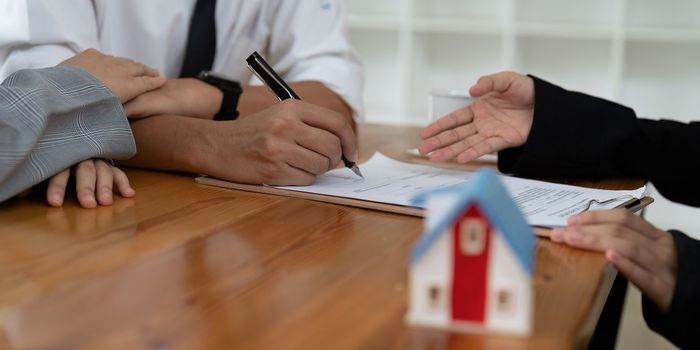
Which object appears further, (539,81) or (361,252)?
(539,81)

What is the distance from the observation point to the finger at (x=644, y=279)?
763 millimetres

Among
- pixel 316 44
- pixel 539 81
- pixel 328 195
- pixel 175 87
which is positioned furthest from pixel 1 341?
pixel 316 44

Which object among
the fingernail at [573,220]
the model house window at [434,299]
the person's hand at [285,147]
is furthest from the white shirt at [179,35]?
the model house window at [434,299]

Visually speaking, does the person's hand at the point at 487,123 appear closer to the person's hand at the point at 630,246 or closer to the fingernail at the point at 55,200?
the person's hand at the point at 630,246

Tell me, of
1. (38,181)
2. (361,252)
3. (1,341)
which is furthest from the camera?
(38,181)

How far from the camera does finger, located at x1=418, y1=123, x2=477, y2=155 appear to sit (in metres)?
→ 1.23

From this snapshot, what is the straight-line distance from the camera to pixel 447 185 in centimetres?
108

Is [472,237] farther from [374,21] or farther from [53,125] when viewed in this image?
[374,21]

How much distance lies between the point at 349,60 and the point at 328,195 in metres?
0.70

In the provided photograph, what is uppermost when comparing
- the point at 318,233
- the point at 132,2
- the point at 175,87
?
the point at 132,2

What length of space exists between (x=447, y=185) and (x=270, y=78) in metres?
0.29

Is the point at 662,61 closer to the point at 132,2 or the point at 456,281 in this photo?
the point at 132,2

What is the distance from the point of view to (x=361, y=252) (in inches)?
29.7

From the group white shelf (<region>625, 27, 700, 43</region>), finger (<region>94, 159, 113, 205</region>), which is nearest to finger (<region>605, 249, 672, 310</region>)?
finger (<region>94, 159, 113, 205</region>)
